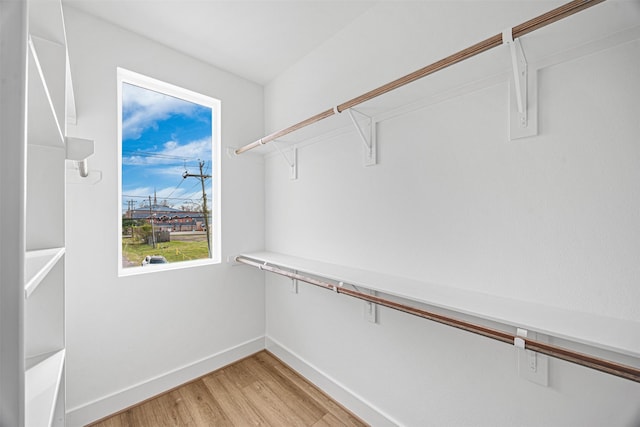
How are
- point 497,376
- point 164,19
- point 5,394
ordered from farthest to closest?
point 164,19
point 497,376
point 5,394

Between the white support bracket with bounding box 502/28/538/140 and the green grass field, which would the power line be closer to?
the green grass field

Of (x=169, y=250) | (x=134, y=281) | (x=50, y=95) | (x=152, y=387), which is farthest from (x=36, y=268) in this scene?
(x=152, y=387)

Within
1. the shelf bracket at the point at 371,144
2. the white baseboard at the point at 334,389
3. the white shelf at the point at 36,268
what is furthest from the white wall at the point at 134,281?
the shelf bracket at the point at 371,144

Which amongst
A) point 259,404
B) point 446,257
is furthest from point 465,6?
point 259,404

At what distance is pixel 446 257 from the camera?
3.98 ft

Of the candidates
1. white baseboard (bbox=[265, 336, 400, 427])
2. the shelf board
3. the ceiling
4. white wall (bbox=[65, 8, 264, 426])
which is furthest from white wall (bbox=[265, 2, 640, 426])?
the shelf board

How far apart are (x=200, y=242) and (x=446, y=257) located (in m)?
→ 1.76

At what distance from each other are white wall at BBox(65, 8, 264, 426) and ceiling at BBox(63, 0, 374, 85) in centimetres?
10

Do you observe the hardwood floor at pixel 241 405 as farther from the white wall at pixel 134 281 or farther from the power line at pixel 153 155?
the power line at pixel 153 155

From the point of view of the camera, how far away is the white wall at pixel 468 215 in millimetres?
853

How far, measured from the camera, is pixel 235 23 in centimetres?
162

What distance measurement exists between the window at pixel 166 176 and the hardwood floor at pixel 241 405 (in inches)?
33.5

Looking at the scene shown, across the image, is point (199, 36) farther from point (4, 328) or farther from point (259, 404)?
point (259, 404)

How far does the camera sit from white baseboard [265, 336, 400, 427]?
1492 mm
